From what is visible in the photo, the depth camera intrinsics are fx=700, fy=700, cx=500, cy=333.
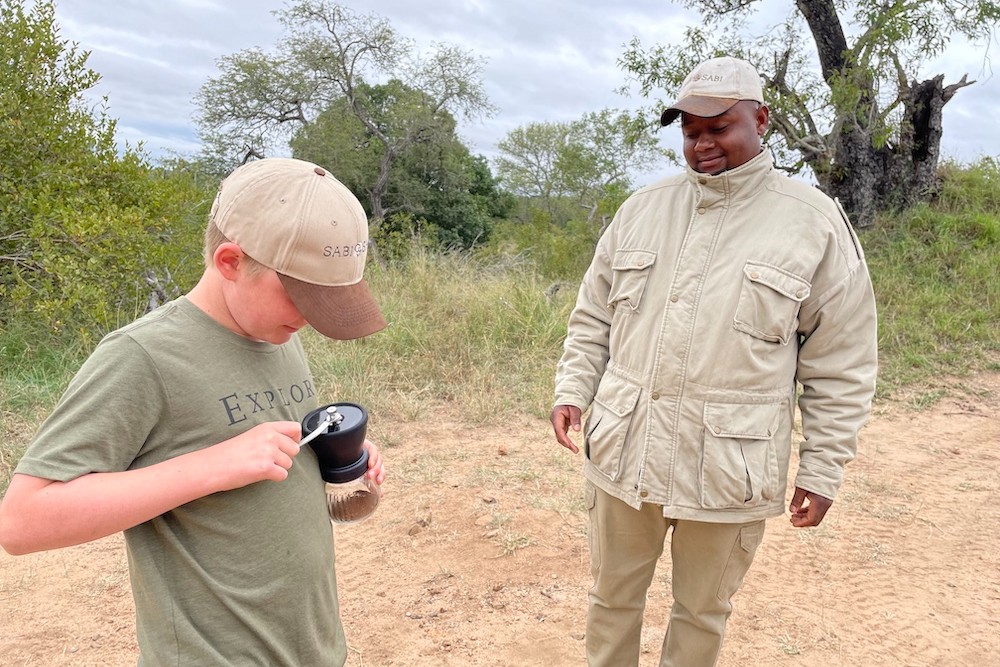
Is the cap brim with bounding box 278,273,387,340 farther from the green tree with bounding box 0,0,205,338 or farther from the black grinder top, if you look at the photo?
the green tree with bounding box 0,0,205,338

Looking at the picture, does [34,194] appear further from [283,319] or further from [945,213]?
[945,213]

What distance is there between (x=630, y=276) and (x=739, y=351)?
1.22 feet

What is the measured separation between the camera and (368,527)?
3.45 meters

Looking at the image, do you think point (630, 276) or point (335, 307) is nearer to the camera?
point (335, 307)

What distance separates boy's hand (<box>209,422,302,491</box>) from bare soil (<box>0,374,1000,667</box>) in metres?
1.80

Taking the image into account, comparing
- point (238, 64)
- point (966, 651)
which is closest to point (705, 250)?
point (966, 651)

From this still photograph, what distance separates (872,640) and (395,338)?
13.6 ft

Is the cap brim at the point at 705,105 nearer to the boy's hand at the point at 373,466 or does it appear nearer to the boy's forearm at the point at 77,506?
the boy's hand at the point at 373,466

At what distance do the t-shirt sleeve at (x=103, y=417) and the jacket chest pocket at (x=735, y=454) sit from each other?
1295mm

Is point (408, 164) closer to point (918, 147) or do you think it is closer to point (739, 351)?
point (918, 147)

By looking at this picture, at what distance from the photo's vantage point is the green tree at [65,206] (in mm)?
4867

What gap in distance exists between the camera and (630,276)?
1967 millimetres

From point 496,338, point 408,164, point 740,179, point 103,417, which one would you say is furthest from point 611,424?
point 408,164

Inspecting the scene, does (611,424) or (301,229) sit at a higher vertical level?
(301,229)
